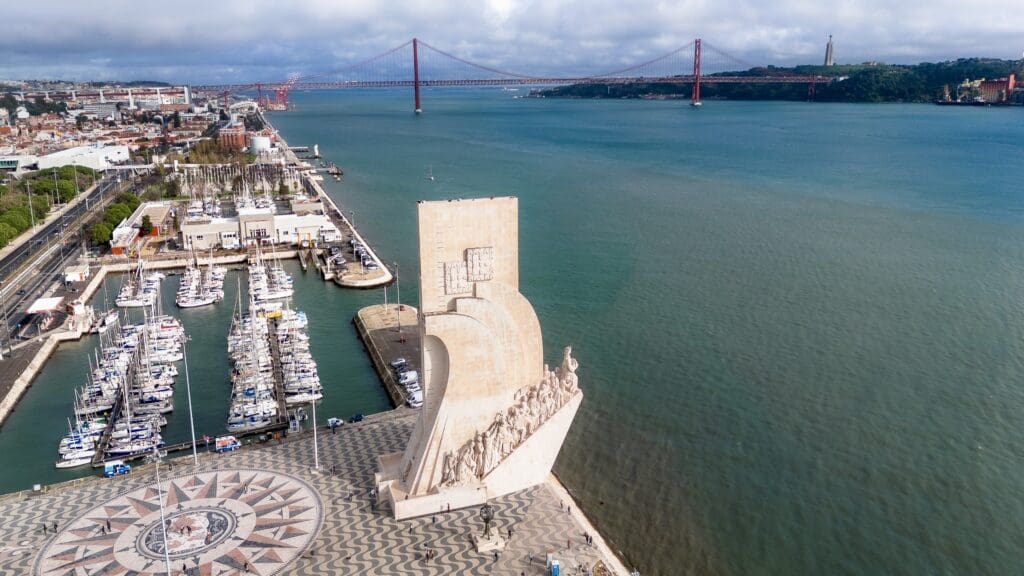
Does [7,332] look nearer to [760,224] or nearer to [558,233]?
[558,233]

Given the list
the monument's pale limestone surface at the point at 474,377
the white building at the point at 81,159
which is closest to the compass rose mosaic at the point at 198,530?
the monument's pale limestone surface at the point at 474,377

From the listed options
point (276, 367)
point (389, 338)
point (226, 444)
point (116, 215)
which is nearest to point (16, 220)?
point (116, 215)

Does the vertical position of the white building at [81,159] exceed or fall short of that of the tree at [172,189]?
it exceeds it

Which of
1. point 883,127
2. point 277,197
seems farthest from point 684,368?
point 883,127

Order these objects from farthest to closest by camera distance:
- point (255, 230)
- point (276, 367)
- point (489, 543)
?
point (255, 230) → point (276, 367) → point (489, 543)

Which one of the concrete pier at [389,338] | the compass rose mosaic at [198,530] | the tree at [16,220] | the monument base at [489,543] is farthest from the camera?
the tree at [16,220]

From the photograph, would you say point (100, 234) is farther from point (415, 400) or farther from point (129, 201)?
point (415, 400)

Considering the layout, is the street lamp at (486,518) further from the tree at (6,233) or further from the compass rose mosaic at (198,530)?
the tree at (6,233)
